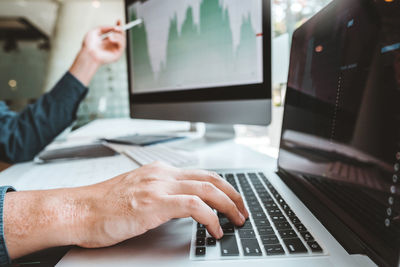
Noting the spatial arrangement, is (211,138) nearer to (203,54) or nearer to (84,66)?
(203,54)

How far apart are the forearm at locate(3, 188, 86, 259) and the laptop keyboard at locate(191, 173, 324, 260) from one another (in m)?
0.14

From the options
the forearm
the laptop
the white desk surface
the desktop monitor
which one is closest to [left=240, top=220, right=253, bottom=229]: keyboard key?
the laptop

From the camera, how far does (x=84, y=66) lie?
0.91 m

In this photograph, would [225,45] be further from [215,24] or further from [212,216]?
[212,216]

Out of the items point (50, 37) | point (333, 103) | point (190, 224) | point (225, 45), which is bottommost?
point (190, 224)

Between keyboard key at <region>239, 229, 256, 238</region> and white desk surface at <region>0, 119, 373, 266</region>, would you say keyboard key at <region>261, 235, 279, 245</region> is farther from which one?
white desk surface at <region>0, 119, 373, 266</region>

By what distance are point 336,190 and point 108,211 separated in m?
0.27

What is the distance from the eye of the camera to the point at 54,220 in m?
0.30

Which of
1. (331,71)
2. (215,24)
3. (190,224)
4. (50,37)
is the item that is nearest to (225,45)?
(215,24)

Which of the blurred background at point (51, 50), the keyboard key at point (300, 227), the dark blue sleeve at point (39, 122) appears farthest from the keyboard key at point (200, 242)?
the blurred background at point (51, 50)

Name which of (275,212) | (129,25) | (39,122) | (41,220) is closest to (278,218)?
(275,212)

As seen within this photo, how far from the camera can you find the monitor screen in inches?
27.4

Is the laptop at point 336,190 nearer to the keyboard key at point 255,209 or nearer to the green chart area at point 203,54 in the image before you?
the keyboard key at point 255,209

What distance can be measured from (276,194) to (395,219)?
184 mm
